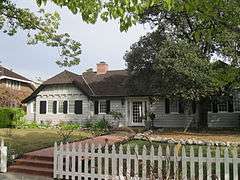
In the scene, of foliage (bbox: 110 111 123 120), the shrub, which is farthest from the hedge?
foliage (bbox: 110 111 123 120)

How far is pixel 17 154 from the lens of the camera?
1459 cm

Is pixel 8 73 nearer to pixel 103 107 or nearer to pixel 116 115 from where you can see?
pixel 103 107

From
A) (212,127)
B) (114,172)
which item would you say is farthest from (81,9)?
(212,127)

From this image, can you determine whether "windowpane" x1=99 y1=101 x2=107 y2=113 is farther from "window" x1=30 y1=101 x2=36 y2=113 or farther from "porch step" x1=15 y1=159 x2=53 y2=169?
"porch step" x1=15 y1=159 x2=53 y2=169

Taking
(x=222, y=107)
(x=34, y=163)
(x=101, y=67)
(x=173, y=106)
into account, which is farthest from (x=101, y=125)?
(x=34, y=163)

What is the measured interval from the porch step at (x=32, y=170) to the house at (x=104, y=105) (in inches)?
778

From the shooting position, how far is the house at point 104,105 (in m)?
31.7

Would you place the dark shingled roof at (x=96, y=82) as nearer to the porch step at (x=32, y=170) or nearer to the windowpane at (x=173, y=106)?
the windowpane at (x=173, y=106)

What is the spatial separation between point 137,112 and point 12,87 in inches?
875

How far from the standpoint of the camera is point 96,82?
37812 millimetres

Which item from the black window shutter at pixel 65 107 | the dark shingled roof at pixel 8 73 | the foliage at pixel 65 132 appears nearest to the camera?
the foliage at pixel 65 132

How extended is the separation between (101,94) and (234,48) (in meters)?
14.1

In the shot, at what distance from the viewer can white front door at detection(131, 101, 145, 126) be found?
1335 inches

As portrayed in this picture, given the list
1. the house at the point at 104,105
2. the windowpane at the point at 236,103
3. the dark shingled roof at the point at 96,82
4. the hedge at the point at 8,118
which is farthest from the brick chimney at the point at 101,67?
the windowpane at the point at 236,103
